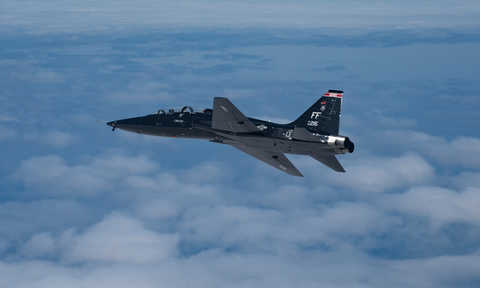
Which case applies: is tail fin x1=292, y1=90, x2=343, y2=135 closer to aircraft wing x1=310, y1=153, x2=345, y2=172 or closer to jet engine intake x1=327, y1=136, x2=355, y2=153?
jet engine intake x1=327, y1=136, x2=355, y2=153

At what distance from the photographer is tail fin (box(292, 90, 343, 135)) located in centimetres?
5003

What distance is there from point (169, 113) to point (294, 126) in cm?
1390

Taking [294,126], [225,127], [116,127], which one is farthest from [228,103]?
[116,127]

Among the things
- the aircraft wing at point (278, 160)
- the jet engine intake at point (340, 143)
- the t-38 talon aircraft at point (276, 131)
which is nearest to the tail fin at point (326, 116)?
the t-38 talon aircraft at point (276, 131)

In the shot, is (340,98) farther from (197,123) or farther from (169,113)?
(169,113)

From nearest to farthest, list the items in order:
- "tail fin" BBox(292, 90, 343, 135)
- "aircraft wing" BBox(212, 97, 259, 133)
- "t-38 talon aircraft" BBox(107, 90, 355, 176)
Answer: "aircraft wing" BBox(212, 97, 259, 133) → "t-38 talon aircraft" BBox(107, 90, 355, 176) → "tail fin" BBox(292, 90, 343, 135)

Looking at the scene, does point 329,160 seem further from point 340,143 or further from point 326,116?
point 326,116

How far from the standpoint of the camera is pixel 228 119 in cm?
4950

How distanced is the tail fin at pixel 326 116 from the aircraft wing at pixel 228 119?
5.01 m

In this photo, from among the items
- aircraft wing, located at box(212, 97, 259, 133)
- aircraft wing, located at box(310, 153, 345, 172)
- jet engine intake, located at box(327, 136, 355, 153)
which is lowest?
aircraft wing, located at box(310, 153, 345, 172)

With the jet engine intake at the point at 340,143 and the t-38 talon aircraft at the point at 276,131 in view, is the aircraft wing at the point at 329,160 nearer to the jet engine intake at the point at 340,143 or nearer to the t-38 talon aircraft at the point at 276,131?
the t-38 talon aircraft at the point at 276,131

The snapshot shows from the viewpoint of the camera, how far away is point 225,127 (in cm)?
5047

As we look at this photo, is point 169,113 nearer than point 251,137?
No

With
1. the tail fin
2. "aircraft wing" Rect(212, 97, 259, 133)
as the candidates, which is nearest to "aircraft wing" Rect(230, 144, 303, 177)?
"aircraft wing" Rect(212, 97, 259, 133)
